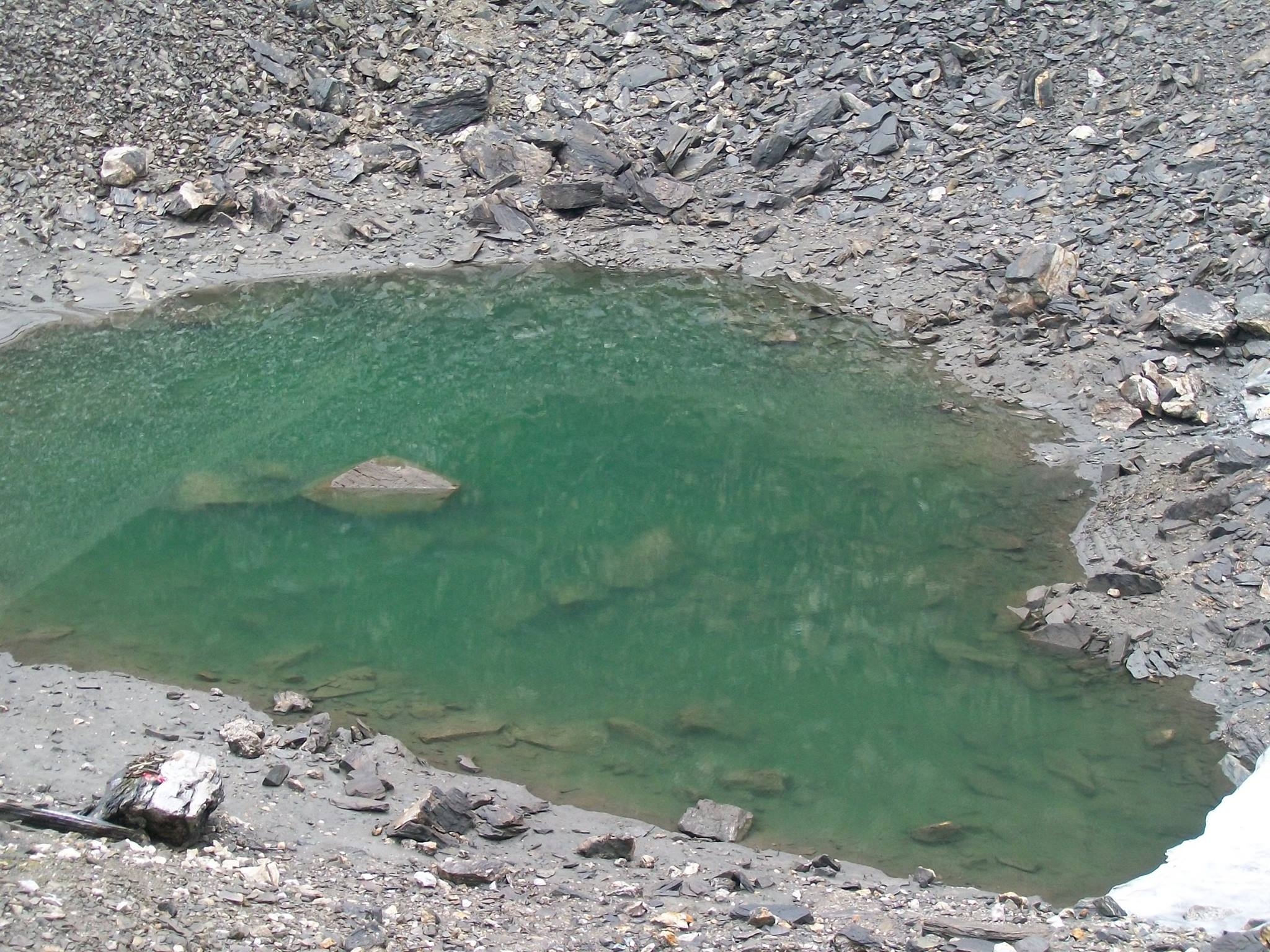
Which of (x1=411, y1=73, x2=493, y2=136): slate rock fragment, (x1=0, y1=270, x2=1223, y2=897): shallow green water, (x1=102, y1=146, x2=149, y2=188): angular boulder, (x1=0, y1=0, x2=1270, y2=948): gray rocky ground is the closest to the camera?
(x1=0, y1=270, x2=1223, y2=897): shallow green water

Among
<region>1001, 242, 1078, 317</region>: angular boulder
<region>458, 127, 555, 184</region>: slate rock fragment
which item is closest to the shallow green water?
<region>1001, 242, 1078, 317</region>: angular boulder

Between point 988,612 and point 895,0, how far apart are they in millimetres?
15448

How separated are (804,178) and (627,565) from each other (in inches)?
424

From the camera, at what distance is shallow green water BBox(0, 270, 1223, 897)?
8336mm

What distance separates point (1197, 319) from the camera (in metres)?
13.4

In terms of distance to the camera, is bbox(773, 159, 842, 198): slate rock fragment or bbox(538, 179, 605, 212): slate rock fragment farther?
bbox(538, 179, 605, 212): slate rock fragment

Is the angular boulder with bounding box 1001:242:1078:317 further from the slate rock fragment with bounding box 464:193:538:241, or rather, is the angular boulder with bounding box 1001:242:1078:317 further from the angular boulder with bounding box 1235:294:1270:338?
the slate rock fragment with bounding box 464:193:538:241

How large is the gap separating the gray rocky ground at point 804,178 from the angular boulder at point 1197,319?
50 mm

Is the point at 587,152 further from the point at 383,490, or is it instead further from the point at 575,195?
the point at 383,490

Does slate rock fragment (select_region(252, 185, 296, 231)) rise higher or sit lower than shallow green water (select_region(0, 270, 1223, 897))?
higher

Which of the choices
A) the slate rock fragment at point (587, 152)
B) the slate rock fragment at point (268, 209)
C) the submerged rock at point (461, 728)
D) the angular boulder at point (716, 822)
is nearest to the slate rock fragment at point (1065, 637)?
the angular boulder at point (716, 822)

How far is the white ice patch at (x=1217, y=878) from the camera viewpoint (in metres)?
6.50

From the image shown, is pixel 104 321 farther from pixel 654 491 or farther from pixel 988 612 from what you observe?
pixel 988 612

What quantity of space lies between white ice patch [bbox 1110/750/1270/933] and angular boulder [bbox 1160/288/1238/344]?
7122 millimetres
